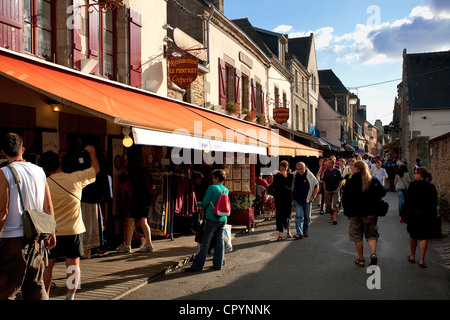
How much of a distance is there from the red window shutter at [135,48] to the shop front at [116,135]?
34cm

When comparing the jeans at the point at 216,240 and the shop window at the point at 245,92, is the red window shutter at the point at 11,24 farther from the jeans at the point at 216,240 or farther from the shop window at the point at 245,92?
the shop window at the point at 245,92

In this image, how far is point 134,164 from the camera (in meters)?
7.66

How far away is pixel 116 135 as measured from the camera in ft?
27.8

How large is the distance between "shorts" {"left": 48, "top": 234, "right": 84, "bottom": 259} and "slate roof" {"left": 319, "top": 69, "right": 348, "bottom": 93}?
152ft

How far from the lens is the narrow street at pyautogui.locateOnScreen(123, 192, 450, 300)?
4957mm

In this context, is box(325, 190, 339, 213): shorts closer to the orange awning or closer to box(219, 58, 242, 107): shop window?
the orange awning

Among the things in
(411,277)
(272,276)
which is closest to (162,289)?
(272,276)

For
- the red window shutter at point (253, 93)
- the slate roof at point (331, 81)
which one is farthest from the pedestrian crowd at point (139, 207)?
the slate roof at point (331, 81)

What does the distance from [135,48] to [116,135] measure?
2.19 m

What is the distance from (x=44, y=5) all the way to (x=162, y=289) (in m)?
5.30

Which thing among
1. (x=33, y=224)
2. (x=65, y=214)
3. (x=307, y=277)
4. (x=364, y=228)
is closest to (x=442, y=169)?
(x=364, y=228)

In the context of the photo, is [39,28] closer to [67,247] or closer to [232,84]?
[67,247]

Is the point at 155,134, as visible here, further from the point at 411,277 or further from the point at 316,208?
the point at 316,208

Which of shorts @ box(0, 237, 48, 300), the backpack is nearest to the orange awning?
the backpack
